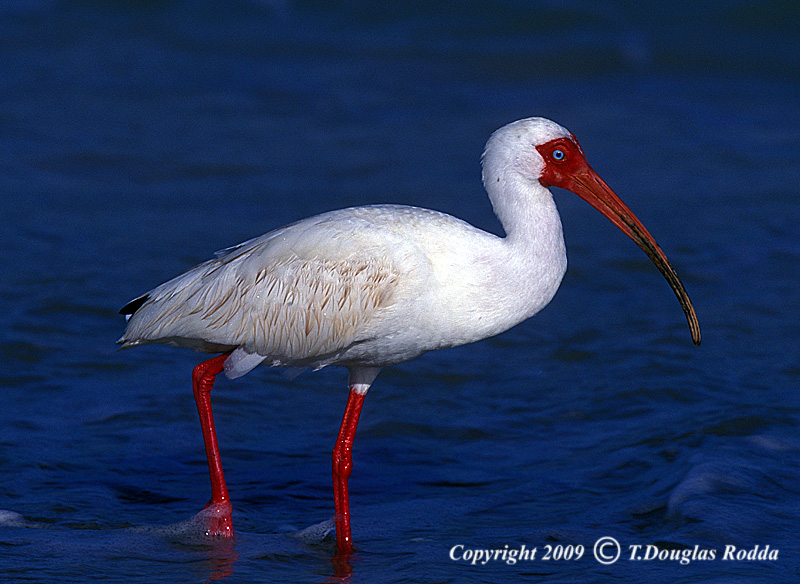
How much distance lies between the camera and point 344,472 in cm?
735

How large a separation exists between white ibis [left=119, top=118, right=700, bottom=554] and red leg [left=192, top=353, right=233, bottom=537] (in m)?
0.01

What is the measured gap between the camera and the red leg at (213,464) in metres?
7.12

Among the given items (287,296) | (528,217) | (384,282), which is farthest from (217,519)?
(528,217)

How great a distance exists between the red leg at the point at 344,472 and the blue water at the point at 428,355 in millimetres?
166

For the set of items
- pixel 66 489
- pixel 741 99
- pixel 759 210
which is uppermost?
pixel 741 99

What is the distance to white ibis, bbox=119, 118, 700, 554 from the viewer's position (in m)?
6.53

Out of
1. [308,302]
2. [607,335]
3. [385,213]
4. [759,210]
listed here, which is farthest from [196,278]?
[759,210]

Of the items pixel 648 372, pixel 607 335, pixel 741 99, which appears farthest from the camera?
pixel 741 99

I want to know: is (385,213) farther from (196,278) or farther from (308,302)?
(196,278)

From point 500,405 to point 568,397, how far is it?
0.57m

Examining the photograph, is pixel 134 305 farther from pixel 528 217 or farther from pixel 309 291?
pixel 528 217

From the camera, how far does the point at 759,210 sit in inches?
529

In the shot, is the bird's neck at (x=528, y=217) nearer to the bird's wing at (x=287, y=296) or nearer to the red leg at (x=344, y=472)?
the bird's wing at (x=287, y=296)

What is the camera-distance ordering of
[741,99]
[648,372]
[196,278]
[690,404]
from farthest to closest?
1. [741,99]
2. [648,372]
3. [690,404]
4. [196,278]
